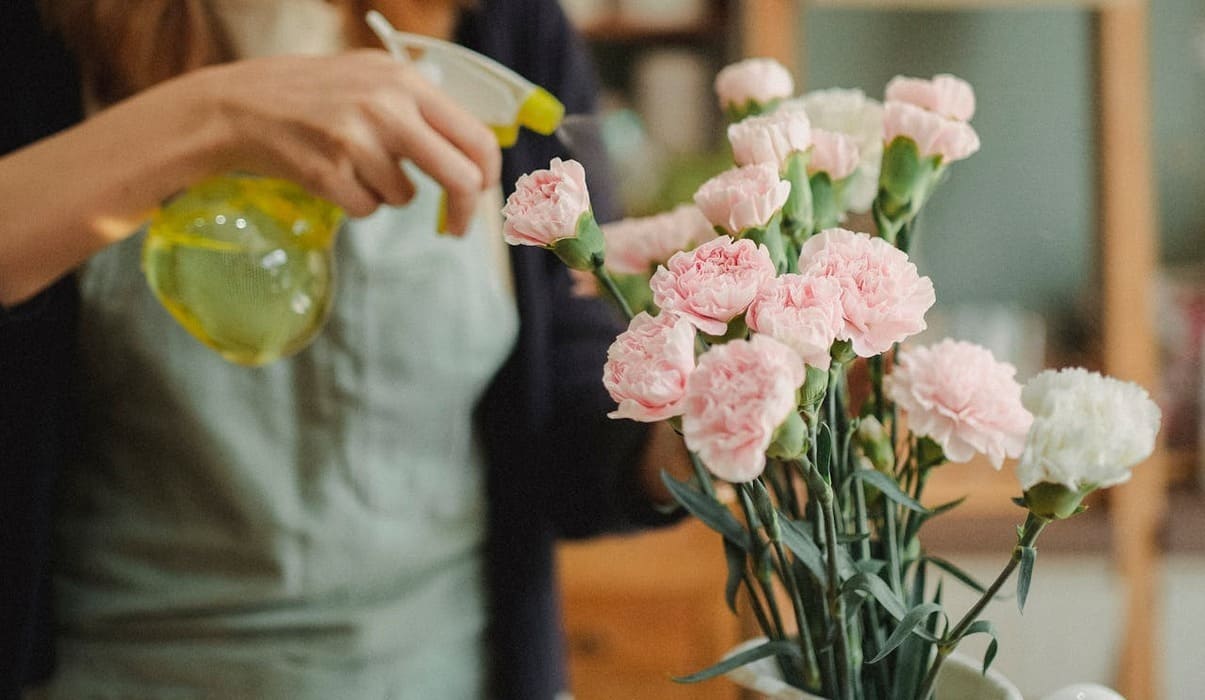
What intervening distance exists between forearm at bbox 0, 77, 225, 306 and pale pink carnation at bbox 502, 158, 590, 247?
0.26 m

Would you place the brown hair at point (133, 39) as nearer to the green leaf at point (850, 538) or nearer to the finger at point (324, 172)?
the finger at point (324, 172)

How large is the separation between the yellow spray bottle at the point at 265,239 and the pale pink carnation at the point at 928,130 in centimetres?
22

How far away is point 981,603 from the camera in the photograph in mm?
355

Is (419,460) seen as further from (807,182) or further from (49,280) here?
(807,182)

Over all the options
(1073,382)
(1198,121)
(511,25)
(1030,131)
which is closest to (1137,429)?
(1073,382)

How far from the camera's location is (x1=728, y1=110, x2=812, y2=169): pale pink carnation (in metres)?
0.37

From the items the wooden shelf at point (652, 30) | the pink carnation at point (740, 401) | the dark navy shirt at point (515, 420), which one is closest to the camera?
the pink carnation at point (740, 401)

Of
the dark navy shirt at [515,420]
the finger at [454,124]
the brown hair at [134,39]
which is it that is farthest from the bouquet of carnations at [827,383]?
the brown hair at [134,39]

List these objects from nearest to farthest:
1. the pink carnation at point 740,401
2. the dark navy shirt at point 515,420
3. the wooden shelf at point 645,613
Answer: the pink carnation at point 740,401, the dark navy shirt at point 515,420, the wooden shelf at point 645,613

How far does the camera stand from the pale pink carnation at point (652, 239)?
432mm

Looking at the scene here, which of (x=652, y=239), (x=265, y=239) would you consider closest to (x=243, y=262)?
(x=265, y=239)

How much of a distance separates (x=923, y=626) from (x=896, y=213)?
6.4 inches

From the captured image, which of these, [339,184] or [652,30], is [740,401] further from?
[652,30]

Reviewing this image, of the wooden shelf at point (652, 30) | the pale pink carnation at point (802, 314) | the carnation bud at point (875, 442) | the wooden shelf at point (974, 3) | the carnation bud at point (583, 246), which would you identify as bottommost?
the carnation bud at point (875, 442)
